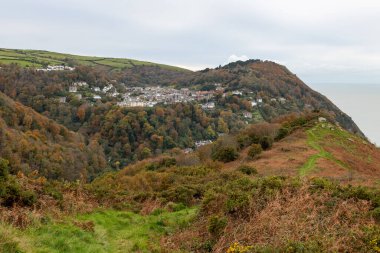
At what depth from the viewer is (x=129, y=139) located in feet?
302

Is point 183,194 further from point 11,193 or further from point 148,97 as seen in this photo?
point 148,97

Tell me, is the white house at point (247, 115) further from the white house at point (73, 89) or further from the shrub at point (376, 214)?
the shrub at point (376, 214)

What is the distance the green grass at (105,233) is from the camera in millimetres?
6918

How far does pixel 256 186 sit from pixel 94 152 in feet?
243

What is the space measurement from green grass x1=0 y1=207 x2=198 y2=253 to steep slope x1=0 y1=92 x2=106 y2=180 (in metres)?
47.2

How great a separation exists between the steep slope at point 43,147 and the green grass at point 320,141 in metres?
37.2

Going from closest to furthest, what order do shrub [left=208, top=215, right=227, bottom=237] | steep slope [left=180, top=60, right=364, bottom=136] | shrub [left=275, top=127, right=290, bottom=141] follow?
shrub [left=208, top=215, right=227, bottom=237] < shrub [left=275, top=127, right=290, bottom=141] < steep slope [left=180, top=60, right=364, bottom=136]

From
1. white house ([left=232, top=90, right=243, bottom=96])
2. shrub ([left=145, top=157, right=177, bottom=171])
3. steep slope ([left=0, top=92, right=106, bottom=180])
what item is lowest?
steep slope ([left=0, top=92, right=106, bottom=180])

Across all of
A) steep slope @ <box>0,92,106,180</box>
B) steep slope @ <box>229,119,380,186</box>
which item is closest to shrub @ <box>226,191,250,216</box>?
steep slope @ <box>229,119,380,186</box>

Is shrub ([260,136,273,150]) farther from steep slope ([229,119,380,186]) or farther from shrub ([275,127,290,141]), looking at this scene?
shrub ([275,127,290,141])

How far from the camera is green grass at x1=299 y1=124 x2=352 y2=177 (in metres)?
23.7

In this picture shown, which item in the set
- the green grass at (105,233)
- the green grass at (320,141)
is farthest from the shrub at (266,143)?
the green grass at (105,233)

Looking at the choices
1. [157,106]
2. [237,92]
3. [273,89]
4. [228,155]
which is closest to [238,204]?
[228,155]

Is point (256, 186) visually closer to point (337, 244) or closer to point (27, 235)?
point (337, 244)
